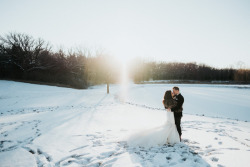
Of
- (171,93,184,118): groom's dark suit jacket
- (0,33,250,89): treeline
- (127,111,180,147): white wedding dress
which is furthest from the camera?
(0,33,250,89): treeline

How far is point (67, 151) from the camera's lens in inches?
186

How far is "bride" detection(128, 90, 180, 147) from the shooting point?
506 centimetres

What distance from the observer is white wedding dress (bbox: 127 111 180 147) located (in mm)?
5055

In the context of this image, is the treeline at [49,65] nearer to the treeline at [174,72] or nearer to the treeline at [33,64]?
the treeline at [33,64]

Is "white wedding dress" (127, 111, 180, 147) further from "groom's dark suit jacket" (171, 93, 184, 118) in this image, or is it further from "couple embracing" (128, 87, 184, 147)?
"groom's dark suit jacket" (171, 93, 184, 118)

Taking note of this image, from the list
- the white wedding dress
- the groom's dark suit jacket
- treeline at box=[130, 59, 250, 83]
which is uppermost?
treeline at box=[130, 59, 250, 83]

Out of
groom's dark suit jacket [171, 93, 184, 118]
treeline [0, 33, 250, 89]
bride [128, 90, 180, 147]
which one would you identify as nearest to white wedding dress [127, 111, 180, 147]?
bride [128, 90, 180, 147]

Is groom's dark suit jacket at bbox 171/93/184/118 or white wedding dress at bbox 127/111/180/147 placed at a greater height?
groom's dark suit jacket at bbox 171/93/184/118

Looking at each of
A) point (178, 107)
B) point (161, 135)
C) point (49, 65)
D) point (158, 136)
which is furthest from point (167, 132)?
point (49, 65)

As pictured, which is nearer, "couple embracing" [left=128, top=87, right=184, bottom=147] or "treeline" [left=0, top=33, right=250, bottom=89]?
"couple embracing" [left=128, top=87, right=184, bottom=147]

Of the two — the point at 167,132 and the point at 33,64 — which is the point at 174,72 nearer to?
the point at 33,64

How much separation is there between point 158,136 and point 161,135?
0.39 ft

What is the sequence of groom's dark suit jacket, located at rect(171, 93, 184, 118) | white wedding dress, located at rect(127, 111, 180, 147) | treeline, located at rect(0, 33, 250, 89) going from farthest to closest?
treeline, located at rect(0, 33, 250, 89) → groom's dark suit jacket, located at rect(171, 93, 184, 118) → white wedding dress, located at rect(127, 111, 180, 147)

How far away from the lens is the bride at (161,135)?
506 centimetres
